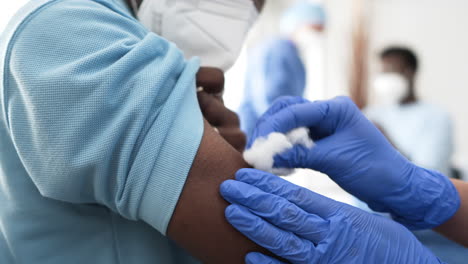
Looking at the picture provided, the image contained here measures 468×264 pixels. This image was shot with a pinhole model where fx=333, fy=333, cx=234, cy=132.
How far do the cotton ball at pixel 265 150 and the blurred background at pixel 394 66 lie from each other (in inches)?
72.5

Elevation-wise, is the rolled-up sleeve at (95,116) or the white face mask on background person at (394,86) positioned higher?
the rolled-up sleeve at (95,116)

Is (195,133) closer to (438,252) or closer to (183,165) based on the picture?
(183,165)

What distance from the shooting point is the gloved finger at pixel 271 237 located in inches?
20.9

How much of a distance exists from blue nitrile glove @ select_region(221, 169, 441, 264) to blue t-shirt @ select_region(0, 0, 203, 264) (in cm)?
12

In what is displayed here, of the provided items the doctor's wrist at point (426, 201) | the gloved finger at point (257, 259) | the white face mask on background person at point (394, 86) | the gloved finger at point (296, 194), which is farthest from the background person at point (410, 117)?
the gloved finger at point (257, 259)

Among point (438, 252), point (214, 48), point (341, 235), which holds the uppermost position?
point (214, 48)

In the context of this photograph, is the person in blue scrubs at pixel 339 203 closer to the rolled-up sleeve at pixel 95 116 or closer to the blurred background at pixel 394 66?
the rolled-up sleeve at pixel 95 116

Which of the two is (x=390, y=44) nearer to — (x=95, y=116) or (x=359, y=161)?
(x=359, y=161)

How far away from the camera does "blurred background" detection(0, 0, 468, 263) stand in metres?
2.73

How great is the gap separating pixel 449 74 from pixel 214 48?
357 centimetres

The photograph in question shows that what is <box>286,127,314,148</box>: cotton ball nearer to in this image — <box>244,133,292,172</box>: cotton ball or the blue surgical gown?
<box>244,133,292,172</box>: cotton ball

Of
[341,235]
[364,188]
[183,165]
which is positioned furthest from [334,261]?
[183,165]

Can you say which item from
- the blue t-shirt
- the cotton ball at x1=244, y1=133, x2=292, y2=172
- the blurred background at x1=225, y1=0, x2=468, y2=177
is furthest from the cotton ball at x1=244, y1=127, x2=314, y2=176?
the blurred background at x1=225, y1=0, x2=468, y2=177

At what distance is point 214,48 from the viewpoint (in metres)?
0.74
